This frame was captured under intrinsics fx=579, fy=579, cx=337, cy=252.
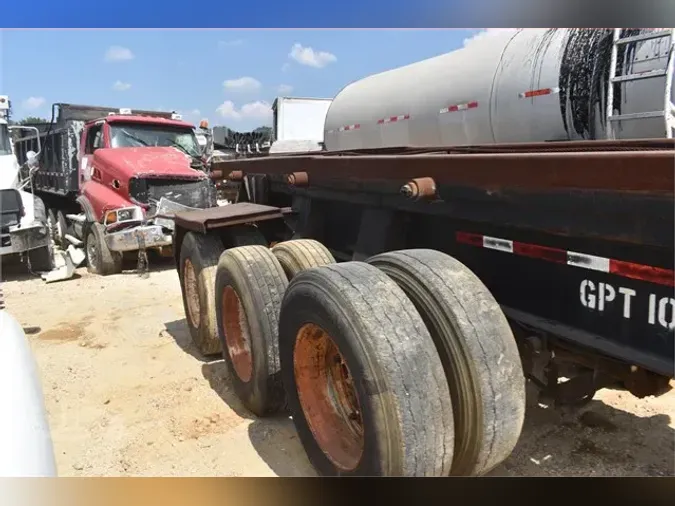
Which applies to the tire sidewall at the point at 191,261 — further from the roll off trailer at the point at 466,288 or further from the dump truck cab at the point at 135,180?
the dump truck cab at the point at 135,180

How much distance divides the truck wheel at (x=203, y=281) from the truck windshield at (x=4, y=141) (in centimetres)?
537

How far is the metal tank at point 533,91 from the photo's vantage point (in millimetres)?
3729

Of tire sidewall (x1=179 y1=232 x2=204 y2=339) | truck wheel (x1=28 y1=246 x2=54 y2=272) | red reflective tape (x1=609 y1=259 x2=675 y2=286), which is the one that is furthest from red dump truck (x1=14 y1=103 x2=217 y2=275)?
red reflective tape (x1=609 y1=259 x2=675 y2=286)

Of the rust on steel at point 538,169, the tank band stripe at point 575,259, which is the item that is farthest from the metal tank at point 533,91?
the tank band stripe at point 575,259

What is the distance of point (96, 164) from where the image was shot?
8.79 m

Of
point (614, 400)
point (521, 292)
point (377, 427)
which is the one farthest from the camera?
point (614, 400)

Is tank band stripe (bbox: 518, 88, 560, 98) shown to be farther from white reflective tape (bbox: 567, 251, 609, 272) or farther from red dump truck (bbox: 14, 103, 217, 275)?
red dump truck (bbox: 14, 103, 217, 275)

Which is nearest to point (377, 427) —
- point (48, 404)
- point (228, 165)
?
point (48, 404)

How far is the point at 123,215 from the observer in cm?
793

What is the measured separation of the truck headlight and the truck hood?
1.58ft

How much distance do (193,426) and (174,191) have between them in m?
5.60

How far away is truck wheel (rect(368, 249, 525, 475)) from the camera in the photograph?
2.05 metres

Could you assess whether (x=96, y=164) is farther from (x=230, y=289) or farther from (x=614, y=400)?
(x=614, y=400)

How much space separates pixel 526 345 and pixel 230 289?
1.84m
